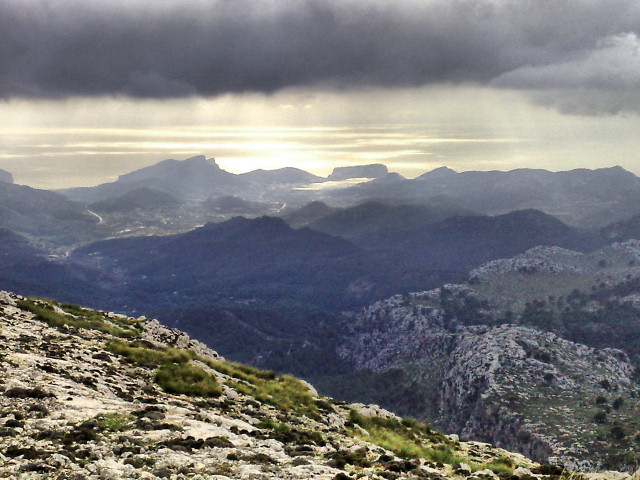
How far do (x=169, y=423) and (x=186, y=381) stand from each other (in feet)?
27.7

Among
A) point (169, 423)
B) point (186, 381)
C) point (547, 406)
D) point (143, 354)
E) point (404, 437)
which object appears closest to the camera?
point (169, 423)

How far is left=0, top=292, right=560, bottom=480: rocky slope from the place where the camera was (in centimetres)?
1616

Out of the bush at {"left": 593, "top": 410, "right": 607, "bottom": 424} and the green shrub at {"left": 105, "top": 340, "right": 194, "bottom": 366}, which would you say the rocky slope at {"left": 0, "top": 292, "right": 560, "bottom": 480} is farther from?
the bush at {"left": 593, "top": 410, "right": 607, "bottom": 424}

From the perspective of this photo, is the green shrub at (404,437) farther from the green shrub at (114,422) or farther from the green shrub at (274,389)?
the green shrub at (114,422)

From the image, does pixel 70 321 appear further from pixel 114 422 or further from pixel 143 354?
pixel 114 422

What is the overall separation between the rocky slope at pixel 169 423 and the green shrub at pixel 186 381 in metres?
0.06

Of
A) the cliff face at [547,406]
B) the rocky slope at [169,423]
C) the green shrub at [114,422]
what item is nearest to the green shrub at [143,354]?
the rocky slope at [169,423]

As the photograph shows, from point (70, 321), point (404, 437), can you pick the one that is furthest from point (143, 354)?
point (404, 437)

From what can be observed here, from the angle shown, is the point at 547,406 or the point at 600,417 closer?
the point at 600,417

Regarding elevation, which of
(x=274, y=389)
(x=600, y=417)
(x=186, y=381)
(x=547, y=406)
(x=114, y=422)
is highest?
(x=114, y=422)

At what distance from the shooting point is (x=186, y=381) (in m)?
28.3

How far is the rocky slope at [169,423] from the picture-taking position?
53.0 ft

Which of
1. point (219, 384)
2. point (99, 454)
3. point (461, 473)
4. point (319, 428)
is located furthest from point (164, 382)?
point (461, 473)

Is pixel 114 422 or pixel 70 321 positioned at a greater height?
pixel 114 422
